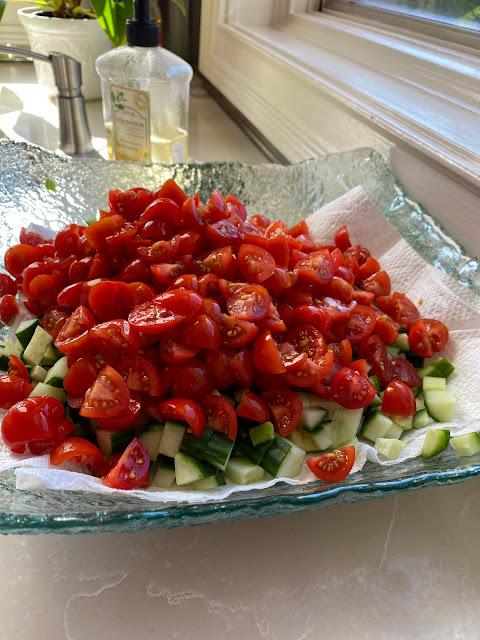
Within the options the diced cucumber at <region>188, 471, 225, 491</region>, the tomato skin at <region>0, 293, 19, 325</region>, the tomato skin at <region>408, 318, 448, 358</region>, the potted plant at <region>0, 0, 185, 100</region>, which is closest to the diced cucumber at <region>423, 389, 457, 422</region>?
the tomato skin at <region>408, 318, 448, 358</region>

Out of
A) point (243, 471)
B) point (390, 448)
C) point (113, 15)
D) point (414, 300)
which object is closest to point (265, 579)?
point (243, 471)

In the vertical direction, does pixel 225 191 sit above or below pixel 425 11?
below

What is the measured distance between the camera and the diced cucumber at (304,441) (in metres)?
0.75

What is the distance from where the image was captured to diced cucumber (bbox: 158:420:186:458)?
70 cm

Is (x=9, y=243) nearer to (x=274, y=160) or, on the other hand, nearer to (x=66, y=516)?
(x=66, y=516)

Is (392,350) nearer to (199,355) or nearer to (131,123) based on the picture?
(199,355)

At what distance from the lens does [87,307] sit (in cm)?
81

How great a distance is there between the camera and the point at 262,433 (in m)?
0.71

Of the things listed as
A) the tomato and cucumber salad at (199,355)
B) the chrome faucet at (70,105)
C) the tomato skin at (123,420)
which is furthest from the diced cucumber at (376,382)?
the chrome faucet at (70,105)

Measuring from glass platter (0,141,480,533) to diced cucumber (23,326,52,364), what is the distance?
217 millimetres

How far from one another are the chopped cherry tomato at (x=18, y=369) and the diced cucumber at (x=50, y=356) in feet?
0.10

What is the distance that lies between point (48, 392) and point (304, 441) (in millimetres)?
355

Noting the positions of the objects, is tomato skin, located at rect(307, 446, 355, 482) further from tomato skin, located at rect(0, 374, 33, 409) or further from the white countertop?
tomato skin, located at rect(0, 374, 33, 409)

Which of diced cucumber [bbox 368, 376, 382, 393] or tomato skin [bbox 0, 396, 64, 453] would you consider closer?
tomato skin [bbox 0, 396, 64, 453]
